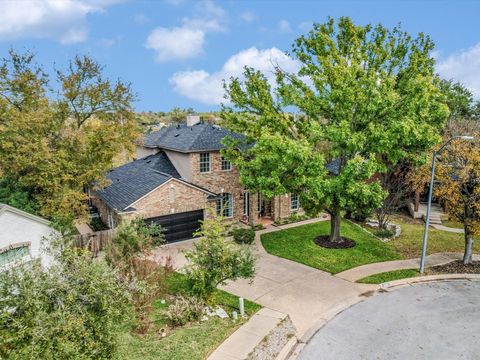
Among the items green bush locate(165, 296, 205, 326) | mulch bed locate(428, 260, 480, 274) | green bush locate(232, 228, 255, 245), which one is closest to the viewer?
green bush locate(165, 296, 205, 326)

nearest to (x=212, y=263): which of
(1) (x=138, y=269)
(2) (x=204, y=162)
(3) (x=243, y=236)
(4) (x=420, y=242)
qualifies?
(1) (x=138, y=269)

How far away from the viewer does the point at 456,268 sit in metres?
20.0

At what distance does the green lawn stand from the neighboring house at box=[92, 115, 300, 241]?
3.22m

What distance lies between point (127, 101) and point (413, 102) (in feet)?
61.4

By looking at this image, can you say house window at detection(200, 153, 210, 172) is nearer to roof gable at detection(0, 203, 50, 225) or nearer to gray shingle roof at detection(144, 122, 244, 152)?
gray shingle roof at detection(144, 122, 244, 152)

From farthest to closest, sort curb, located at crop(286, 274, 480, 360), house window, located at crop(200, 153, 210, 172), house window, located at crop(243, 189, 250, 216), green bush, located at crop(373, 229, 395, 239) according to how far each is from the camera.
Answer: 1. house window, located at crop(243, 189, 250, 216)
2. house window, located at crop(200, 153, 210, 172)
3. green bush, located at crop(373, 229, 395, 239)
4. curb, located at crop(286, 274, 480, 360)

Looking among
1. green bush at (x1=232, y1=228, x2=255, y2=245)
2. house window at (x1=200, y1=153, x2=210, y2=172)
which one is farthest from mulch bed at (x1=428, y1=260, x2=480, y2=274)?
house window at (x1=200, y1=153, x2=210, y2=172)

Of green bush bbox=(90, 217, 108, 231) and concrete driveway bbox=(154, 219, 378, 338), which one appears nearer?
concrete driveway bbox=(154, 219, 378, 338)

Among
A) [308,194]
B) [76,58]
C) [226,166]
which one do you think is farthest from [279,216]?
[76,58]

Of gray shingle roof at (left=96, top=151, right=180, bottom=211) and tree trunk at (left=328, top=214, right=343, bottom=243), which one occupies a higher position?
gray shingle roof at (left=96, top=151, right=180, bottom=211)

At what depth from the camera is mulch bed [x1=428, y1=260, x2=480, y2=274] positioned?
19609 millimetres

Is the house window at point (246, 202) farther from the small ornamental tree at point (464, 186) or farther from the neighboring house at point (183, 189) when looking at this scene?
the small ornamental tree at point (464, 186)

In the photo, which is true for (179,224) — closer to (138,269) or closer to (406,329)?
(138,269)

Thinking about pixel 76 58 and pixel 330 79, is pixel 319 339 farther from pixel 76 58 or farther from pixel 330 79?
pixel 76 58
